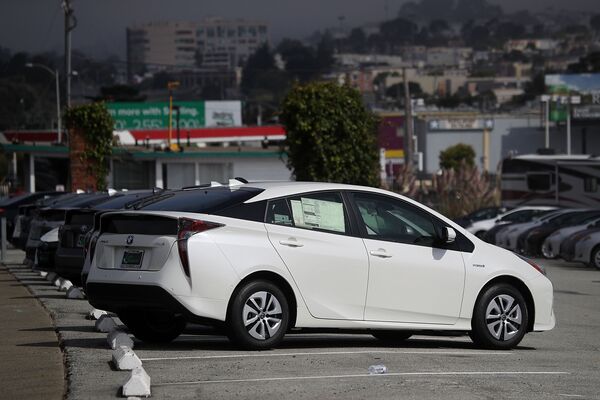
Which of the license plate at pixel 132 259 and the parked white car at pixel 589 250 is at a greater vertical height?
the license plate at pixel 132 259

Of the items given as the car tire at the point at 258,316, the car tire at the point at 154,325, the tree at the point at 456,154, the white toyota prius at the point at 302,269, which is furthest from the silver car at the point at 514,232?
the tree at the point at 456,154

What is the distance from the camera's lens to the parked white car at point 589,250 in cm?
3086

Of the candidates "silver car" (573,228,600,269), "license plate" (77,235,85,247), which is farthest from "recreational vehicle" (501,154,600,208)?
"license plate" (77,235,85,247)

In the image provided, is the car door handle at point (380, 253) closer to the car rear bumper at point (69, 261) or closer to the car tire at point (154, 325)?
the car tire at point (154, 325)

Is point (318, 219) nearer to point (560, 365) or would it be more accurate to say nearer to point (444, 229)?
point (444, 229)

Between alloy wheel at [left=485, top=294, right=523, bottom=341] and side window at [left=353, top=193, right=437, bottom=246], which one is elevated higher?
side window at [left=353, top=193, right=437, bottom=246]

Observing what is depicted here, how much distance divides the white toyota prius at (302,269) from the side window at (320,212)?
0.01 metres

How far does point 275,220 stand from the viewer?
11.5 metres

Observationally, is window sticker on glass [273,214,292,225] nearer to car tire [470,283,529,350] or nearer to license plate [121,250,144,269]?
license plate [121,250,144,269]

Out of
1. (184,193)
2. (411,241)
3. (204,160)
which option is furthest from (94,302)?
(204,160)

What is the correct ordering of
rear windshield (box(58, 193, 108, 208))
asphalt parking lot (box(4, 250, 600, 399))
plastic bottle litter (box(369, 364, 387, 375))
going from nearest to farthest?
asphalt parking lot (box(4, 250, 600, 399)) < plastic bottle litter (box(369, 364, 387, 375)) < rear windshield (box(58, 193, 108, 208))

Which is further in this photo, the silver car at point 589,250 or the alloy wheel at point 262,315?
the silver car at point 589,250

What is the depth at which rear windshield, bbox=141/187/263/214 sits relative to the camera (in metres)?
11.4

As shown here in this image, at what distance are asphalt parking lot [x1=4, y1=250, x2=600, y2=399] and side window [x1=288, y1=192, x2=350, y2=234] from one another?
3.74 ft
